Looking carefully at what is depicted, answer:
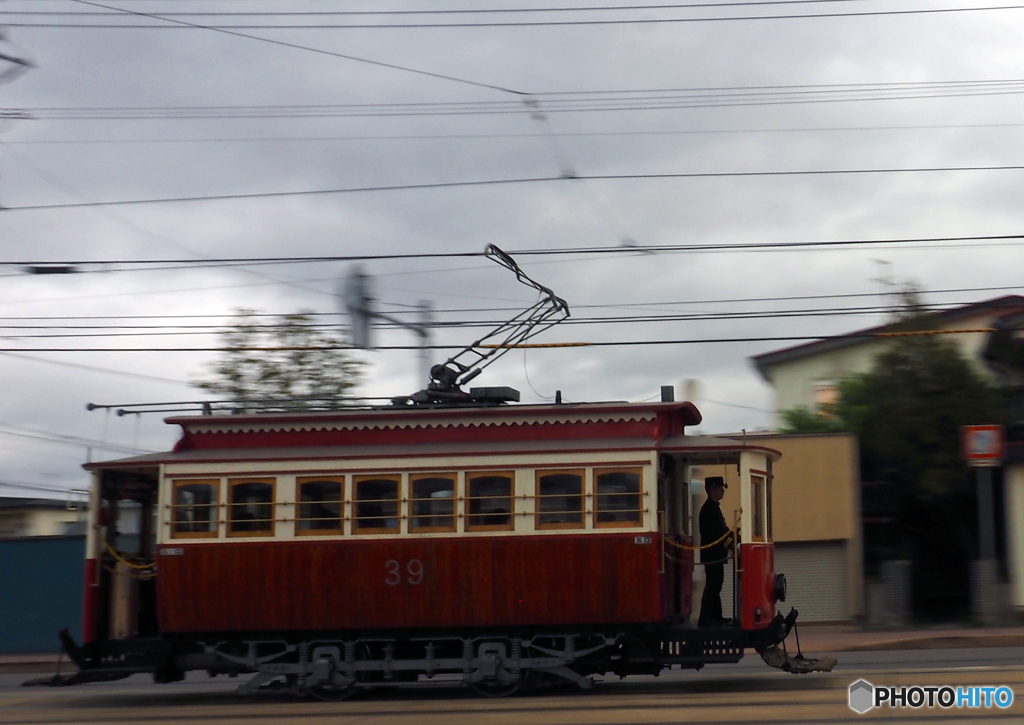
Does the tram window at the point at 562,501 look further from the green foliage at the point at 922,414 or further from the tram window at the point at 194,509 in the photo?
the green foliage at the point at 922,414

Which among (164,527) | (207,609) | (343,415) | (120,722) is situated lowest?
(120,722)

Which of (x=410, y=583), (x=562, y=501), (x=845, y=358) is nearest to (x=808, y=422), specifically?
(x=845, y=358)

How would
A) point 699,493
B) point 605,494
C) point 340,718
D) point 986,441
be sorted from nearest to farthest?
point 340,718 < point 605,494 < point 699,493 < point 986,441

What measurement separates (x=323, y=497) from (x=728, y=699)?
16.4 ft

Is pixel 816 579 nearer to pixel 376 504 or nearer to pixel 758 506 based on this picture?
pixel 758 506

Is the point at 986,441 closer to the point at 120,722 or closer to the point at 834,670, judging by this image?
the point at 834,670

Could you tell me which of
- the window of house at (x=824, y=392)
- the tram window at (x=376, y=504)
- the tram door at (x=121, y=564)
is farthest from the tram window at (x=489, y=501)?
the window of house at (x=824, y=392)

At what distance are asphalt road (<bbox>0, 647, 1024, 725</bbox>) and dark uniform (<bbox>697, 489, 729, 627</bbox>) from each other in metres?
0.78

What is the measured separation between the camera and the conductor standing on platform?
1310 cm

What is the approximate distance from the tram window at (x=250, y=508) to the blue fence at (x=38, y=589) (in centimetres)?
1125

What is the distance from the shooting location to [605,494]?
41.7 feet

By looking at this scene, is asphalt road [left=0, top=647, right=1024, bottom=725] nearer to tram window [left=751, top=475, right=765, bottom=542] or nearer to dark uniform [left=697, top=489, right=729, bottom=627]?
dark uniform [left=697, top=489, right=729, bottom=627]

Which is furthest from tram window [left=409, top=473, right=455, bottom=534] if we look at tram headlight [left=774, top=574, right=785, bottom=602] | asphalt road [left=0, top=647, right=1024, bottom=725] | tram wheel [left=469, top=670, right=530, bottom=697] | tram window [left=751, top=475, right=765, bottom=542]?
tram headlight [left=774, top=574, right=785, bottom=602]

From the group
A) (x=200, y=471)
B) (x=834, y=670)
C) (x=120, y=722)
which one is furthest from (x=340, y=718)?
(x=834, y=670)
